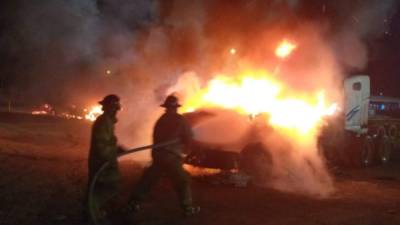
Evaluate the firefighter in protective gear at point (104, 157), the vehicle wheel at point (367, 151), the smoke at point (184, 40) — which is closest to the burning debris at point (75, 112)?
the smoke at point (184, 40)

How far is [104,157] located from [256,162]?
16.2 ft

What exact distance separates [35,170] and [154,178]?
12.5ft

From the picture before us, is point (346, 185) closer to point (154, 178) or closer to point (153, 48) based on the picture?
point (154, 178)

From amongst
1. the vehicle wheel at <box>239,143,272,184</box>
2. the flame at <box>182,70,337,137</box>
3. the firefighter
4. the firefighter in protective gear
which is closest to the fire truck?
the flame at <box>182,70,337,137</box>

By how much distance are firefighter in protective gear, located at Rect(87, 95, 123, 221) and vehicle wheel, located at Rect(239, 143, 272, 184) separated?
15.1 feet

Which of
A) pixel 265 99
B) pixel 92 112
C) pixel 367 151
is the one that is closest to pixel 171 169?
pixel 265 99

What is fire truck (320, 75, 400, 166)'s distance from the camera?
44.8ft

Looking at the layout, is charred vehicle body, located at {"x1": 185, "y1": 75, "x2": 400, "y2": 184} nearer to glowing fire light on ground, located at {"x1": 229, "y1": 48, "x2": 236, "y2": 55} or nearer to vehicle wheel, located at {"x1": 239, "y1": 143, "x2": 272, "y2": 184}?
vehicle wheel, located at {"x1": 239, "y1": 143, "x2": 272, "y2": 184}

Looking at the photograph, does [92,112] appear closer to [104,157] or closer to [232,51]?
[232,51]

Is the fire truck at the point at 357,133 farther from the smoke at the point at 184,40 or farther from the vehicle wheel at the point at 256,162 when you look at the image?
the vehicle wheel at the point at 256,162

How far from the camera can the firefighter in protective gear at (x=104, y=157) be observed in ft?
19.6

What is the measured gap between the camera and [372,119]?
1577cm

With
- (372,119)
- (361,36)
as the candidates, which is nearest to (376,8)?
(361,36)

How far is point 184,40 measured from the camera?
16000 millimetres
